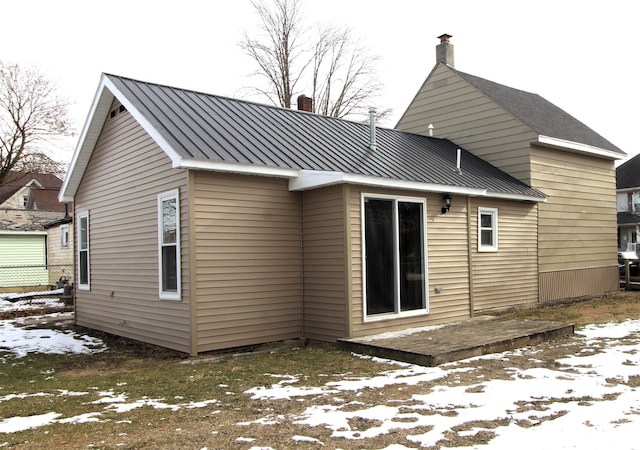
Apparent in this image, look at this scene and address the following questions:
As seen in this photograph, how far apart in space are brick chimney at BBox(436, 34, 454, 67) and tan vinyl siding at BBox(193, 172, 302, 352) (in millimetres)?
9594

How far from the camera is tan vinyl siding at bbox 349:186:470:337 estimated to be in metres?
8.74

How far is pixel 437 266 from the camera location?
10211 mm

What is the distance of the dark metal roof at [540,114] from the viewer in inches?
582

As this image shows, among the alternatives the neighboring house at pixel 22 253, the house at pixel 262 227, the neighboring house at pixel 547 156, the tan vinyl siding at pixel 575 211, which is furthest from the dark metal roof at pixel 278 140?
the neighboring house at pixel 22 253

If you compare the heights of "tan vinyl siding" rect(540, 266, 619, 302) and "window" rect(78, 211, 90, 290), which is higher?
"window" rect(78, 211, 90, 290)

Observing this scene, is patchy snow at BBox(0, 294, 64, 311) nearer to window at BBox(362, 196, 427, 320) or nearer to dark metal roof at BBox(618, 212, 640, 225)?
window at BBox(362, 196, 427, 320)

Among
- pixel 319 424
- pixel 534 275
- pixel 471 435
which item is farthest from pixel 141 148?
pixel 534 275

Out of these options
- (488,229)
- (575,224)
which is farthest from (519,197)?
(575,224)

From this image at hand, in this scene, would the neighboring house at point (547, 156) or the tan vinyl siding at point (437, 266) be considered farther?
the neighboring house at point (547, 156)

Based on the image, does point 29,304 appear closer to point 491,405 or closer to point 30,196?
point 491,405

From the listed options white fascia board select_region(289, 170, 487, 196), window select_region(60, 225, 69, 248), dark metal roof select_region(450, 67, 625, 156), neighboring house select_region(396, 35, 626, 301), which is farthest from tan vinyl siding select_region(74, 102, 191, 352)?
window select_region(60, 225, 69, 248)

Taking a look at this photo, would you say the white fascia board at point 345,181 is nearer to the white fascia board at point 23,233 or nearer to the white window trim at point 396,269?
the white window trim at point 396,269

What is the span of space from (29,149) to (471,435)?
121 ft

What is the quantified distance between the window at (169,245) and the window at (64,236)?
1628 centimetres
